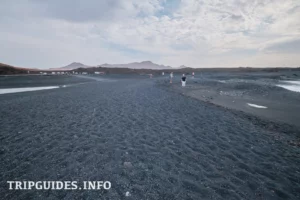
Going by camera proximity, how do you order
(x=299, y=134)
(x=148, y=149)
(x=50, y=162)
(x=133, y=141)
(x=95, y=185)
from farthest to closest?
(x=299, y=134)
(x=133, y=141)
(x=148, y=149)
(x=50, y=162)
(x=95, y=185)

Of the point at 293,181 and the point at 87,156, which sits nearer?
the point at 293,181

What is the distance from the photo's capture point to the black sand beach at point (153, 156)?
416 cm

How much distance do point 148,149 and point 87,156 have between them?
2.26m

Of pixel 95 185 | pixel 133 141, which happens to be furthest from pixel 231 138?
pixel 95 185

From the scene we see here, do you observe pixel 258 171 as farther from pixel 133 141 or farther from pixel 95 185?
pixel 95 185

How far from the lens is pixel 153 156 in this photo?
5664 millimetres

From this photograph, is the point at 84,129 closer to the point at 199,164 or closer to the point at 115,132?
the point at 115,132

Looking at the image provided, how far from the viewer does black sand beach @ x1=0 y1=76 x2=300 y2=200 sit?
4160 millimetres

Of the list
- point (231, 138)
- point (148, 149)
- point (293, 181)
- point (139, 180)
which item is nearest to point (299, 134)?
point (231, 138)

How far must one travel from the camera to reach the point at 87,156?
5480mm

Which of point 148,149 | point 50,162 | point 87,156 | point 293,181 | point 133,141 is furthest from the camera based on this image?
point 133,141

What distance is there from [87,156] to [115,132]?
2.31 metres

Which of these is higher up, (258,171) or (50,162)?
(50,162)

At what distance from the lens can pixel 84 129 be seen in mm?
7938
